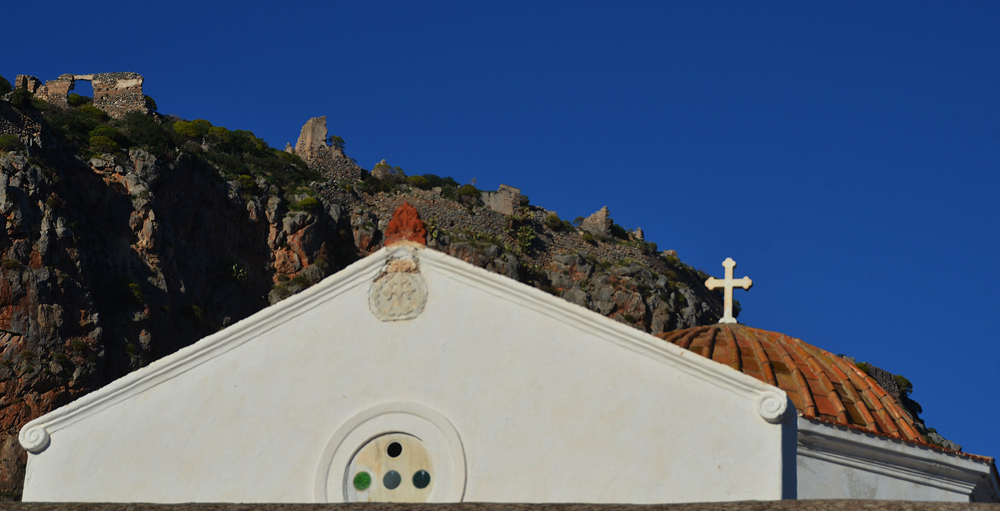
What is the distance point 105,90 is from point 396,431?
66.0 metres

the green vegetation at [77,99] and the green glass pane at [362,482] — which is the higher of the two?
the green vegetation at [77,99]

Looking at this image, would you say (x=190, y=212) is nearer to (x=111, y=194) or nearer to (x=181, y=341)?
(x=111, y=194)

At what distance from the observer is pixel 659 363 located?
11867 mm

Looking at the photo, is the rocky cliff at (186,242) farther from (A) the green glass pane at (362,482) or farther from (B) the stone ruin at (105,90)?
(A) the green glass pane at (362,482)

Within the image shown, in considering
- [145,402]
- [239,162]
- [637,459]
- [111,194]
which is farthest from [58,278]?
[637,459]

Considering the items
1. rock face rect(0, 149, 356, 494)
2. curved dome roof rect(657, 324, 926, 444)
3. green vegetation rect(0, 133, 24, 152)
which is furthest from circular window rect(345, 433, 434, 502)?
green vegetation rect(0, 133, 24, 152)

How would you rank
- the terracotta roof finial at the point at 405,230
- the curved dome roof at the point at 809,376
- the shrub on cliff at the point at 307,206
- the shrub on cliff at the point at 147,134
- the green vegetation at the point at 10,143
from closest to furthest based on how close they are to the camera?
1. the terracotta roof finial at the point at 405,230
2. the curved dome roof at the point at 809,376
3. the green vegetation at the point at 10,143
4. the shrub on cliff at the point at 147,134
5. the shrub on cliff at the point at 307,206

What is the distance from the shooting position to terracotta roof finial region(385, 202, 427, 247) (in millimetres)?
12734

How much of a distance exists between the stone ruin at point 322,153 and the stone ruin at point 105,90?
1243 cm

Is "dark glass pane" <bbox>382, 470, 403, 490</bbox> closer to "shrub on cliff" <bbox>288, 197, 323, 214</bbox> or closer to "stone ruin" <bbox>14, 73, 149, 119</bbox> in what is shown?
"shrub on cliff" <bbox>288, 197, 323, 214</bbox>

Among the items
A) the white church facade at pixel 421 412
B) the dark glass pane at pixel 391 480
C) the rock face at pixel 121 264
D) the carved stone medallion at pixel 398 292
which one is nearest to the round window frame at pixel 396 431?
the white church facade at pixel 421 412

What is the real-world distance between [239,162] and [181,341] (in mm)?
18588

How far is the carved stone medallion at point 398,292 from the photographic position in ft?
41.2

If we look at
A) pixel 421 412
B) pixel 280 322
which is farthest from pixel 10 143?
pixel 421 412
